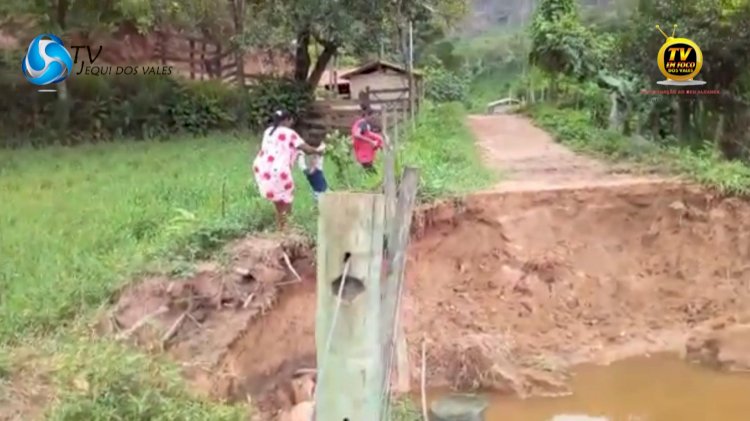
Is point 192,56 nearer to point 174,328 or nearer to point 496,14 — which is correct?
point 174,328

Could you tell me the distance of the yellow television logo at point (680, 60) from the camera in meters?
13.7

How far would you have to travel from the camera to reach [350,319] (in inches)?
118

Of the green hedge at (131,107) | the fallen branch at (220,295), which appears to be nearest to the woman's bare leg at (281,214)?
the fallen branch at (220,295)

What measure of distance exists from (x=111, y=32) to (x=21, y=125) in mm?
3329

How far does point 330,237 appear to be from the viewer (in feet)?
9.61

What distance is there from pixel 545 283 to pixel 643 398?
2.00 metres

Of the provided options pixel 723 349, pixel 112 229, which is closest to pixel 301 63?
pixel 112 229

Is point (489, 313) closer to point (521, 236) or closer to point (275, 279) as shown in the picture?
point (521, 236)

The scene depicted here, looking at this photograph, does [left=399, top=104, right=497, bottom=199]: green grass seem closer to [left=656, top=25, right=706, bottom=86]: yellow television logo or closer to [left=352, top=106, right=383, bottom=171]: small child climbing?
[left=352, top=106, right=383, bottom=171]: small child climbing

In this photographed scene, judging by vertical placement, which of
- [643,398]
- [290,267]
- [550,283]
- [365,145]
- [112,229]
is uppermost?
[365,145]

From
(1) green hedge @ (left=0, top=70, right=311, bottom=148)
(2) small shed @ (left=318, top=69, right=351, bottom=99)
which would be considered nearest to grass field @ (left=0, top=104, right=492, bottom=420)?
(1) green hedge @ (left=0, top=70, right=311, bottom=148)

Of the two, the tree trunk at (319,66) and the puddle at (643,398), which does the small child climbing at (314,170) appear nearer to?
the puddle at (643,398)

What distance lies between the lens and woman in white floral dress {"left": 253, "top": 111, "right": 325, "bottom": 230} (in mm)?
8641

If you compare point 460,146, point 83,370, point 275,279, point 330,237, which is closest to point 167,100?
point 460,146
